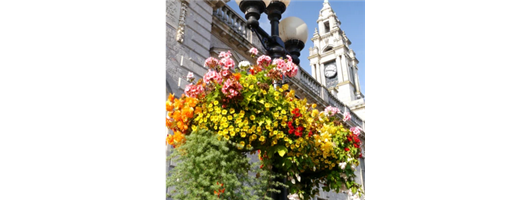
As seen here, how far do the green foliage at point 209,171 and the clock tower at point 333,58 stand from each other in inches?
1070

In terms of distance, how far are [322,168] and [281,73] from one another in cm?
142

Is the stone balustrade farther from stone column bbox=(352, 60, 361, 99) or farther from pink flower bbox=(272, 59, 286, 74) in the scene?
stone column bbox=(352, 60, 361, 99)

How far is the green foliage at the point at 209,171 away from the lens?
2.96 metres

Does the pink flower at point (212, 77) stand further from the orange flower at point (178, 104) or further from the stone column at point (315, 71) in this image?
the stone column at point (315, 71)

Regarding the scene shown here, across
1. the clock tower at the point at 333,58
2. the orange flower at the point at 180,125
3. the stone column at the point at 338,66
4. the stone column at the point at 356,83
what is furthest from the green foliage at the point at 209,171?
the stone column at the point at 338,66

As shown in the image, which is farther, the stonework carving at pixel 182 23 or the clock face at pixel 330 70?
the clock face at pixel 330 70

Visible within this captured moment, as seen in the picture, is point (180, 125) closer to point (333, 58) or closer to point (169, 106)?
point (169, 106)

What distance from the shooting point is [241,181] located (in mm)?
3229

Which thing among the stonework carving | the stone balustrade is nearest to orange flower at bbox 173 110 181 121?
the stonework carving

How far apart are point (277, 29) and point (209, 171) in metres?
2.37

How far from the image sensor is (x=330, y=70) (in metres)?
35.0

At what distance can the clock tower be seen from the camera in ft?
100
